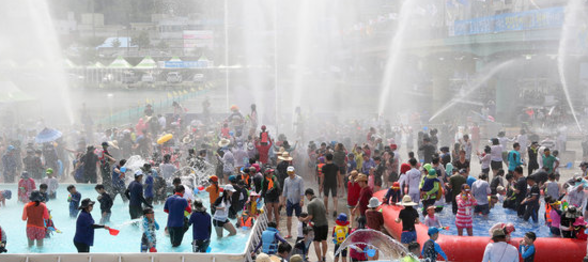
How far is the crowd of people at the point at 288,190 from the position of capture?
36.7ft

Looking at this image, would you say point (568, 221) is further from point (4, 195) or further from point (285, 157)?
point (4, 195)

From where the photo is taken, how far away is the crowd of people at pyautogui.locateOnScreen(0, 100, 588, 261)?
11.2 metres

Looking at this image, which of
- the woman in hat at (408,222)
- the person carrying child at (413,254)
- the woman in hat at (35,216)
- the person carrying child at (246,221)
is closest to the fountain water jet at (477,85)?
the person carrying child at (246,221)

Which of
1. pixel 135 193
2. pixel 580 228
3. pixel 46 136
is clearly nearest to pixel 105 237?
pixel 135 193

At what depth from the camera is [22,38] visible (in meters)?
75.4

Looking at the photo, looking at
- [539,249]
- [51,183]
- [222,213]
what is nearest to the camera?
[539,249]

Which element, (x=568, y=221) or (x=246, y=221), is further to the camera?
(x=246, y=221)

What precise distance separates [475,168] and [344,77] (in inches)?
2804

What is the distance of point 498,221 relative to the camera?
46.8ft

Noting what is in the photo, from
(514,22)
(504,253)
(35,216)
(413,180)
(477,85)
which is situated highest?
(514,22)

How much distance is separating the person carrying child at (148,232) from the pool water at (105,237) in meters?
0.70

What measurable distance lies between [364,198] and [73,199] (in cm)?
593

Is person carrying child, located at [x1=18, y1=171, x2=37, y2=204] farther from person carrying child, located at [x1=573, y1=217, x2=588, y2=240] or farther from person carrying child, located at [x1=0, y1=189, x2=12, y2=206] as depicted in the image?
person carrying child, located at [x1=573, y1=217, x2=588, y2=240]

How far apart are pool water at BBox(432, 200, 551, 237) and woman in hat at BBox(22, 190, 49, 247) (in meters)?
7.59
